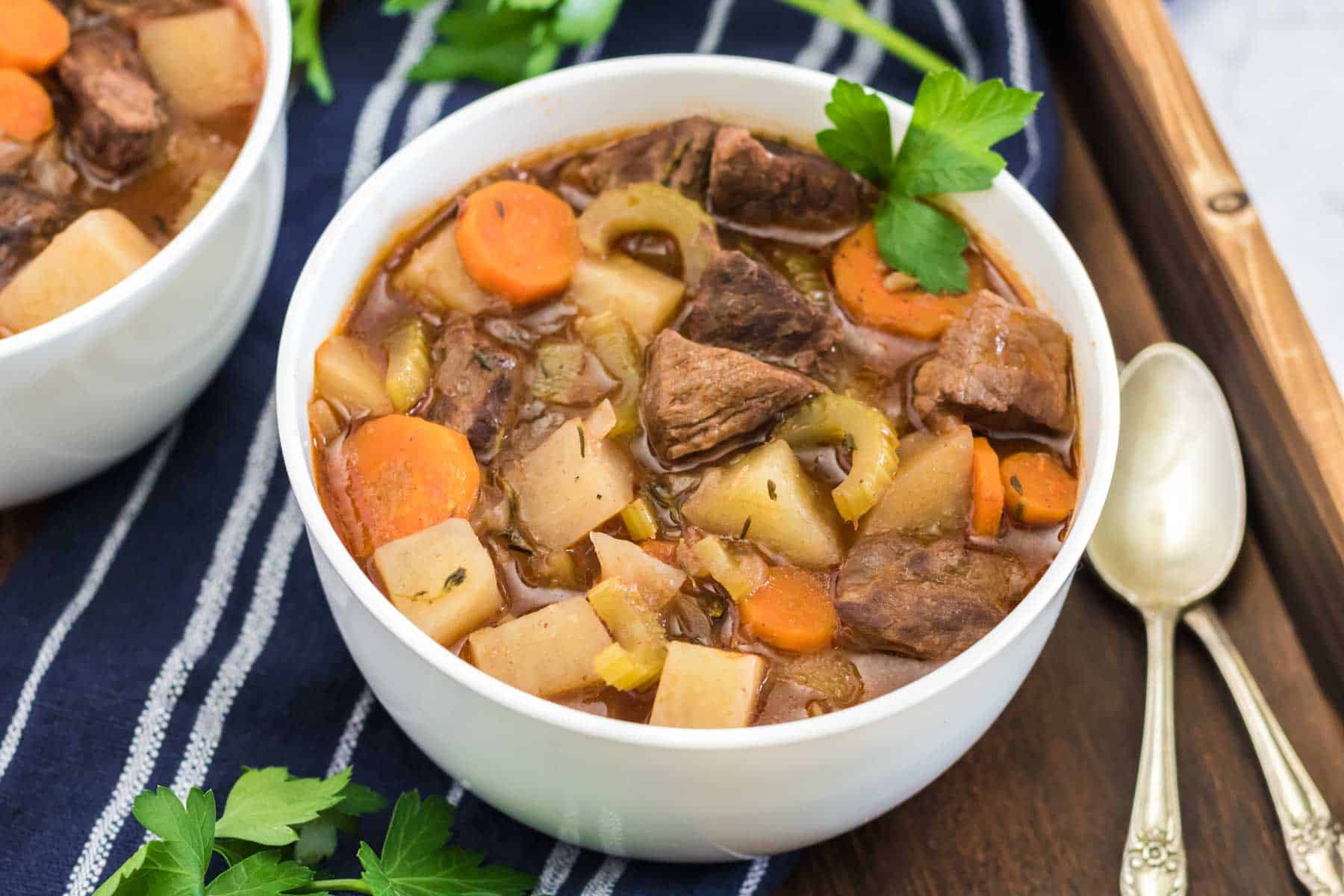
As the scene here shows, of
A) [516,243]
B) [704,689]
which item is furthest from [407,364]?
[704,689]

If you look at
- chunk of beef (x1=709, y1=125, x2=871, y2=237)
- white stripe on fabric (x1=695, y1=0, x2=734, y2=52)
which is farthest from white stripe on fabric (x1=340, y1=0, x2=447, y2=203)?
chunk of beef (x1=709, y1=125, x2=871, y2=237)

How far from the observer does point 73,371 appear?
2318 millimetres

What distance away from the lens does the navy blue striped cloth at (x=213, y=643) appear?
90.6 inches

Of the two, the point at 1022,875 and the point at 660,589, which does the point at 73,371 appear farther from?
the point at 1022,875

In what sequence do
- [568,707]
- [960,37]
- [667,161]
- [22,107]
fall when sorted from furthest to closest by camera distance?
[960,37], [22,107], [667,161], [568,707]

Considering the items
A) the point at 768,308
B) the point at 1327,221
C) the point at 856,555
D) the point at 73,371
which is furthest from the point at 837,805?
the point at 1327,221

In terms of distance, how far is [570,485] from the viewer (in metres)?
2.14

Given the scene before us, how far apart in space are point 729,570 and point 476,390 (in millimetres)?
496

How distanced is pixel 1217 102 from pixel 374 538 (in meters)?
2.71

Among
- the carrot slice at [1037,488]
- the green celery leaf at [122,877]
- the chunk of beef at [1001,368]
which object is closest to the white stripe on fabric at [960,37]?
the chunk of beef at [1001,368]

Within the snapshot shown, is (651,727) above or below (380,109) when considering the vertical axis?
above

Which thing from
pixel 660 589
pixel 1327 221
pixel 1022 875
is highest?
pixel 660 589

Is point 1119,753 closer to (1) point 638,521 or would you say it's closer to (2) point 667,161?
(1) point 638,521

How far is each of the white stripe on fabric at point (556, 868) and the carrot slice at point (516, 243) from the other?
2.93 ft
